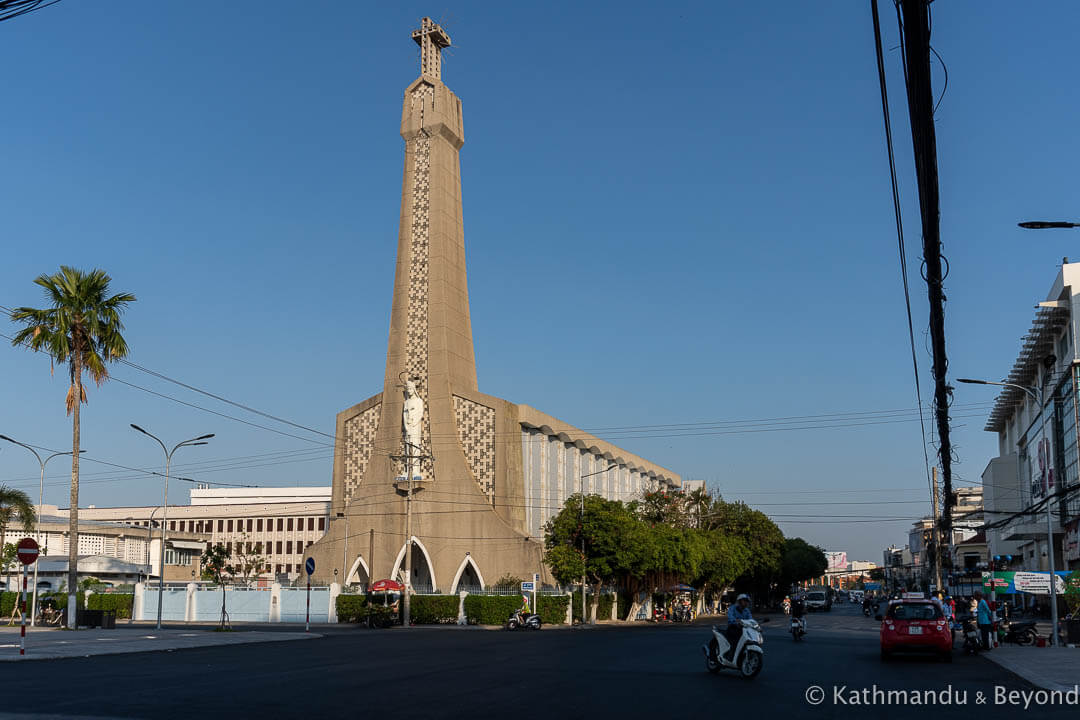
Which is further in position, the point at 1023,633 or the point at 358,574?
the point at 358,574

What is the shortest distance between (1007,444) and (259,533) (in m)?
79.7

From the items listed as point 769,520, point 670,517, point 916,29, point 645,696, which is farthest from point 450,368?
point 916,29

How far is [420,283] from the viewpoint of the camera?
237ft

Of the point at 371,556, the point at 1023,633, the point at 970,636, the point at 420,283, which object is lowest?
the point at 1023,633

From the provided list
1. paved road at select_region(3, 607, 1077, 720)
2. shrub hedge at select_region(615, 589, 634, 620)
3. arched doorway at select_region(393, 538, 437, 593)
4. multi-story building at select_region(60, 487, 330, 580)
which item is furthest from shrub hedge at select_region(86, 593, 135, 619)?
multi-story building at select_region(60, 487, 330, 580)

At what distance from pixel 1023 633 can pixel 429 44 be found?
59.6 m

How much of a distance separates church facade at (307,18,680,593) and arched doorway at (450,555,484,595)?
0.11 meters

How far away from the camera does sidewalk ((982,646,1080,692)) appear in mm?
17842

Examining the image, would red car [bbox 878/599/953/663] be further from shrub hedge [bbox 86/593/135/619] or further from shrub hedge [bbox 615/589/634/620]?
shrub hedge [bbox 86/593/135/619]

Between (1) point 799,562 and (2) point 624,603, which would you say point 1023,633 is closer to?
(2) point 624,603

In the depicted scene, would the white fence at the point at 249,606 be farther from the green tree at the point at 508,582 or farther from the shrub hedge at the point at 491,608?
the green tree at the point at 508,582

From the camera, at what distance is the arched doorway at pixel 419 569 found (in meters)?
68.0

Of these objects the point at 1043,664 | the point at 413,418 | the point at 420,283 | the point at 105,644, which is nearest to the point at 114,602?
the point at 413,418

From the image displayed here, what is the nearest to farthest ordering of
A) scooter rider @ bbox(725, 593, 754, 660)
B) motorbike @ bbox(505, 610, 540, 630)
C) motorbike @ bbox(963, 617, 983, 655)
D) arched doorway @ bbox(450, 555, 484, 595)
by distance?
scooter rider @ bbox(725, 593, 754, 660)
motorbike @ bbox(963, 617, 983, 655)
motorbike @ bbox(505, 610, 540, 630)
arched doorway @ bbox(450, 555, 484, 595)
